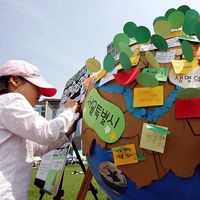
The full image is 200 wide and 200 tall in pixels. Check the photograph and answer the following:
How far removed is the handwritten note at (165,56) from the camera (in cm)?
205

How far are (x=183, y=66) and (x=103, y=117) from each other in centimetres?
59

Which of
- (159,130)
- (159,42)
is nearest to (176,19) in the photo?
(159,42)

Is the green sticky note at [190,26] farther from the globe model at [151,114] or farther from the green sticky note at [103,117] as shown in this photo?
the green sticky note at [103,117]

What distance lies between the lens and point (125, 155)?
2049 millimetres

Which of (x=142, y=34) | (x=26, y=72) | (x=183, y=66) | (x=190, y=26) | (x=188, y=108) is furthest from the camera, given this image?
(x=26, y=72)

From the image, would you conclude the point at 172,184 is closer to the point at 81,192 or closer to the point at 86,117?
the point at 86,117

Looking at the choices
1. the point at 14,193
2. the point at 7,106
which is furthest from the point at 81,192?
the point at 7,106

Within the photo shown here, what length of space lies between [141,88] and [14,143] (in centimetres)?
101

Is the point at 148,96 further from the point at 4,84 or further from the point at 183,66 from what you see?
the point at 4,84

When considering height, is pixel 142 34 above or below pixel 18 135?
above

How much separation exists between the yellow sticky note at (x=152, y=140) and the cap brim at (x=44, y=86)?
97cm

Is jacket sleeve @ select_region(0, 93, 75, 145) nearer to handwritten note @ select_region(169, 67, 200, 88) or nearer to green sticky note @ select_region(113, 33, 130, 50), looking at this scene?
green sticky note @ select_region(113, 33, 130, 50)

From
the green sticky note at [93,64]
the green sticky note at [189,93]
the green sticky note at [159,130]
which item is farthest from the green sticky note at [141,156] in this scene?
the green sticky note at [93,64]

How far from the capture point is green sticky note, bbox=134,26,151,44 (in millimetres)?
2188
